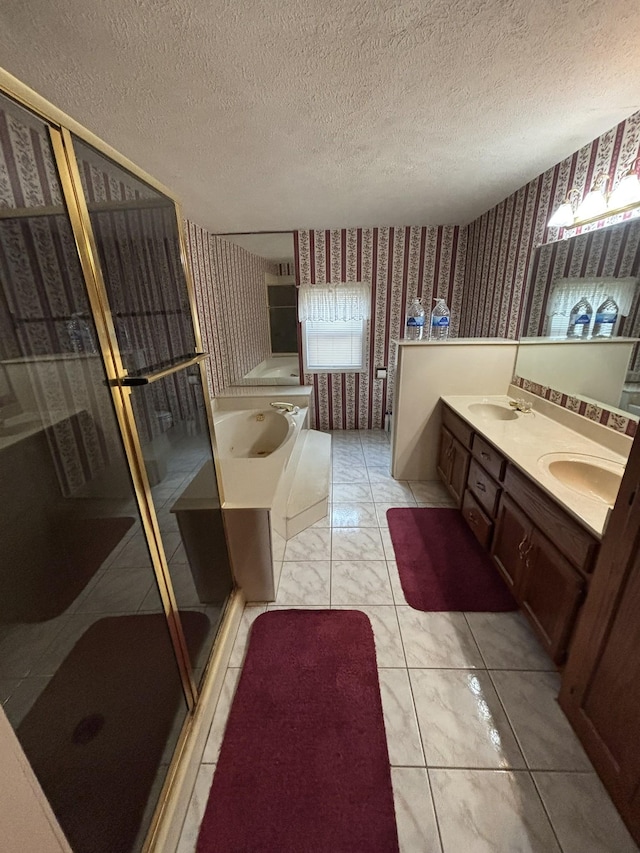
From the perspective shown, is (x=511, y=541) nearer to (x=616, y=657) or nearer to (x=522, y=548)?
(x=522, y=548)

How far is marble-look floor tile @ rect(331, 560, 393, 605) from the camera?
179 centimetres

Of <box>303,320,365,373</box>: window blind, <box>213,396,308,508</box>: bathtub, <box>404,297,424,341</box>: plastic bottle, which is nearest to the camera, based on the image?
<box>213,396,308,508</box>: bathtub

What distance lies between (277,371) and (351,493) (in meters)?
1.97

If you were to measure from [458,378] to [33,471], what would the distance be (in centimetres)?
265

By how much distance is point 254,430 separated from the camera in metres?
3.28

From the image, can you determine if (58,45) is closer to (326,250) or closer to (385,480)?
(326,250)

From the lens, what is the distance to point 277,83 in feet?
4.04

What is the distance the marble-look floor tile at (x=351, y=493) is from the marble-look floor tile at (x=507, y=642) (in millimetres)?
1179

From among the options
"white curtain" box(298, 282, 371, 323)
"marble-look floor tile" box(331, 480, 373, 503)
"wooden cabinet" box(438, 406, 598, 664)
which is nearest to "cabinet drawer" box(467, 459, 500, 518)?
"wooden cabinet" box(438, 406, 598, 664)

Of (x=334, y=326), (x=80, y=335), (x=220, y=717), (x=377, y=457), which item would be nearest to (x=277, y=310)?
(x=334, y=326)

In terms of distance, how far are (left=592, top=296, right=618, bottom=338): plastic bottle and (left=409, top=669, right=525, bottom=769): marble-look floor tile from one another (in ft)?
6.02

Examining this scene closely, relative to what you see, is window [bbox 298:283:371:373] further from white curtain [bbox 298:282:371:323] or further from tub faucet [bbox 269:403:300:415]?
tub faucet [bbox 269:403:300:415]

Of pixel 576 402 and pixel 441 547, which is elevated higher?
pixel 576 402

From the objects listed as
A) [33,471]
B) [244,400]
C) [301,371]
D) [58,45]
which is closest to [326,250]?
[301,371]
